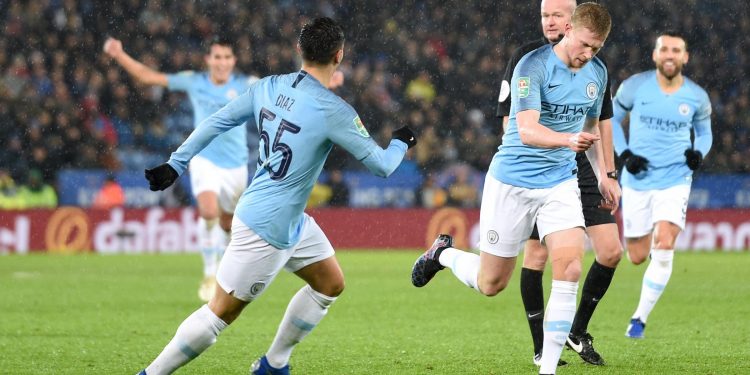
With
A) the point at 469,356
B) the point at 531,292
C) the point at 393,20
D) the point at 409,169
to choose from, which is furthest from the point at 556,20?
the point at 393,20

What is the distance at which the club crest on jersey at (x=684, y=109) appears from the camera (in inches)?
382

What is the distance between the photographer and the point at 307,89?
575 cm

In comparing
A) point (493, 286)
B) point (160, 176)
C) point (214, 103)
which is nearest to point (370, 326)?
point (493, 286)

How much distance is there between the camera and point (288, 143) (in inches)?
226

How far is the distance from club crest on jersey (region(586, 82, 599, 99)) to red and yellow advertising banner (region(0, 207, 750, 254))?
1179 cm

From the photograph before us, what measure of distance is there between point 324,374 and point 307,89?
1.99 m

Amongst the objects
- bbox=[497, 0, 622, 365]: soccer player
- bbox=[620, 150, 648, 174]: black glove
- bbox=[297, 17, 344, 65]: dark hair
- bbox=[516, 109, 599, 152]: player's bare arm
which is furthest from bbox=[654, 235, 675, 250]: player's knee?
bbox=[297, 17, 344, 65]: dark hair

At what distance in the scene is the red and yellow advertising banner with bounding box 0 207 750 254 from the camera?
18.8 m

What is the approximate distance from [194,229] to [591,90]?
1356cm

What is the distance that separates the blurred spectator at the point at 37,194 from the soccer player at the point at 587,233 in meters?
13.1

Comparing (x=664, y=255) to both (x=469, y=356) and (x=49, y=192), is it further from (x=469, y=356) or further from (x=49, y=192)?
(x=49, y=192)

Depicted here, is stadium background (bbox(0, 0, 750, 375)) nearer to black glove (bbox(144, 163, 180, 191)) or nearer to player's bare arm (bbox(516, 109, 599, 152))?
player's bare arm (bbox(516, 109, 599, 152))

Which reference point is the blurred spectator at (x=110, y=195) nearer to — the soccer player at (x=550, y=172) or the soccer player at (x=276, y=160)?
the soccer player at (x=550, y=172)

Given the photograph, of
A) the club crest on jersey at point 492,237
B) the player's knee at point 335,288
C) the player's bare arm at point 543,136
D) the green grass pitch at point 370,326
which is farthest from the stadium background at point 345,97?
the player's bare arm at point 543,136
